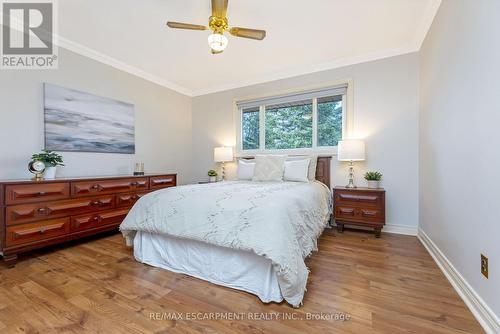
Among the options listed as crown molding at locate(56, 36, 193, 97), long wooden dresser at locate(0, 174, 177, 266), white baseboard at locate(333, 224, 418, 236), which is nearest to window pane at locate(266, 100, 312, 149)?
white baseboard at locate(333, 224, 418, 236)

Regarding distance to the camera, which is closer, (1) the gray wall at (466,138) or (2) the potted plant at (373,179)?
(1) the gray wall at (466,138)

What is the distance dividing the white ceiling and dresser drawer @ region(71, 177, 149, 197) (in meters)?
1.77

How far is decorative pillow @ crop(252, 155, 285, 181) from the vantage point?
10.6 ft

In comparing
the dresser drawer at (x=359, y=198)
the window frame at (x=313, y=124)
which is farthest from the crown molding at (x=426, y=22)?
the dresser drawer at (x=359, y=198)

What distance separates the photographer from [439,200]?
2.14m

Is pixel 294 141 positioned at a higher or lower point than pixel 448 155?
higher

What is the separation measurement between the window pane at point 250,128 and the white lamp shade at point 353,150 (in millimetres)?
1572

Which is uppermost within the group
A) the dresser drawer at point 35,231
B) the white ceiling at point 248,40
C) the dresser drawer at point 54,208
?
the white ceiling at point 248,40

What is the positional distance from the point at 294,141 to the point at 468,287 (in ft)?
8.92

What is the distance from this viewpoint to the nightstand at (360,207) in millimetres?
2840

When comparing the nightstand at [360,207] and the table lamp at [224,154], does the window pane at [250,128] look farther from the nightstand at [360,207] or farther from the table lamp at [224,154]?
the nightstand at [360,207]

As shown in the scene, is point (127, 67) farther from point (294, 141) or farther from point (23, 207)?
point (294, 141)

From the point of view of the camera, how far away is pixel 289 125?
12.7 feet

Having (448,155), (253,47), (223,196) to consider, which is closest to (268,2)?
(253,47)
